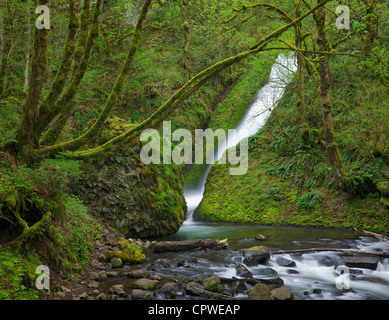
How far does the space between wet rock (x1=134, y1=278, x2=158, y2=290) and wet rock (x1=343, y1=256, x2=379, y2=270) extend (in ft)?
13.3

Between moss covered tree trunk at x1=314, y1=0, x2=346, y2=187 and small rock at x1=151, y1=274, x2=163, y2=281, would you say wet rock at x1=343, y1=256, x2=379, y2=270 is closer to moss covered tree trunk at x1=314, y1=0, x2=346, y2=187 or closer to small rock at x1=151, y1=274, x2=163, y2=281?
small rock at x1=151, y1=274, x2=163, y2=281

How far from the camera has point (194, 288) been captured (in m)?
5.07

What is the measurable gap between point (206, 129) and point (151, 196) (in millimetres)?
8867

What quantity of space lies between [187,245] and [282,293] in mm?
3536

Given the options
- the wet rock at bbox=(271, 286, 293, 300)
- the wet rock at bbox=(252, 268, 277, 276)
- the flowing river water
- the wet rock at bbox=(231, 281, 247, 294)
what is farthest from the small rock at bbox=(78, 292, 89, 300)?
the wet rock at bbox=(252, 268, 277, 276)

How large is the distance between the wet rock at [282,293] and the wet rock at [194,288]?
3.84 feet

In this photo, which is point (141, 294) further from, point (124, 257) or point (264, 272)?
point (264, 272)

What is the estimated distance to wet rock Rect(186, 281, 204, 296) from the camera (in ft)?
16.3

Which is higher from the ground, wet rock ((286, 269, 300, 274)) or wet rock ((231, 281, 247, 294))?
wet rock ((231, 281, 247, 294))

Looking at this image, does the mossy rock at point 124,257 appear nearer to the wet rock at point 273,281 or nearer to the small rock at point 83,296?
the small rock at point 83,296

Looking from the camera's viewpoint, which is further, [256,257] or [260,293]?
[256,257]

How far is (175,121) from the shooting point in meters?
15.8

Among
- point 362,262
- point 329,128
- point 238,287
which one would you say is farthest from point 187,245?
point 329,128

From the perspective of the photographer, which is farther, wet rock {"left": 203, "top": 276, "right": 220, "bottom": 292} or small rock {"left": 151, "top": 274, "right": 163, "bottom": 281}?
small rock {"left": 151, "top": 274, "right": 163, "bottom": 281}
